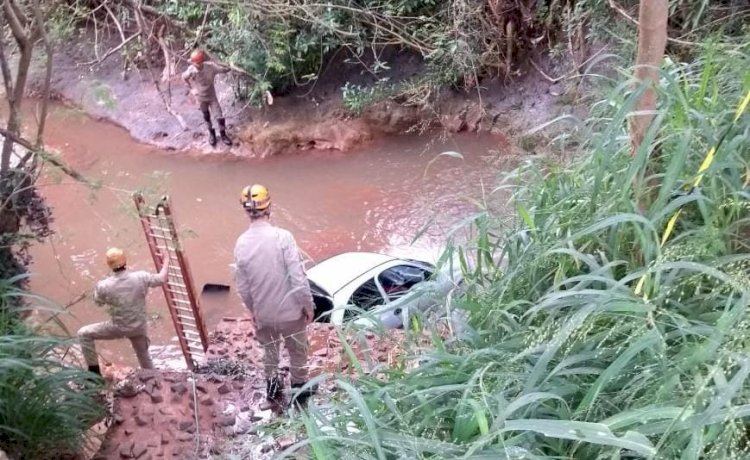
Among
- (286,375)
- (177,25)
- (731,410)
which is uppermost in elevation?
(177,25)

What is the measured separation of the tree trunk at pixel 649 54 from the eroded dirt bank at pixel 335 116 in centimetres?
624

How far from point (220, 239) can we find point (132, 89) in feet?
14.7

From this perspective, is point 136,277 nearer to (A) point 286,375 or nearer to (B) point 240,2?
(A) point 286,375

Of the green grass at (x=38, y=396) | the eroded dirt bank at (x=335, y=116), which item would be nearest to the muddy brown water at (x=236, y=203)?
the eroded dirt bank at (x=335, y=116)

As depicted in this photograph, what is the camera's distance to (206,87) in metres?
9.02

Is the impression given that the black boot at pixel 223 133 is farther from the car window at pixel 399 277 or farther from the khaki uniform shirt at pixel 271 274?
the khaki uniform shirt at pixel 271 274

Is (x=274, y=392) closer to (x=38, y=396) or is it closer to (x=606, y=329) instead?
(x=38, y=396)

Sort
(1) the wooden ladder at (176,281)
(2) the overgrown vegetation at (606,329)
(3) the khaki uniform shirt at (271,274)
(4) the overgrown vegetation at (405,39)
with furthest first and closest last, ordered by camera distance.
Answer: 1. (4) the overgrown vegetation at (405,39)
2. (1) the wooden ladder at (176,281)
3. (3) the khaki uniform shirt at (271,274)
4. (2) the overgrown vegetation at (606,329)

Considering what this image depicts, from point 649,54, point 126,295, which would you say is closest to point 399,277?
point 126,295

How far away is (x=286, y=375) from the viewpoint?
456cm

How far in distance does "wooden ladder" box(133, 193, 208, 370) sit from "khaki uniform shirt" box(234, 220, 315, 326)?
653 millimetres

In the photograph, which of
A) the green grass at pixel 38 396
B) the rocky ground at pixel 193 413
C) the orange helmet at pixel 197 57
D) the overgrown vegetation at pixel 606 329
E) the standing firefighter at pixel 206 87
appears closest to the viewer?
Answer: the overgrown vegetation at pixel 606 329

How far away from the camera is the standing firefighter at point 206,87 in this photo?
8625 millimetres

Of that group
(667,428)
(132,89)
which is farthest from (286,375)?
(132,89)
